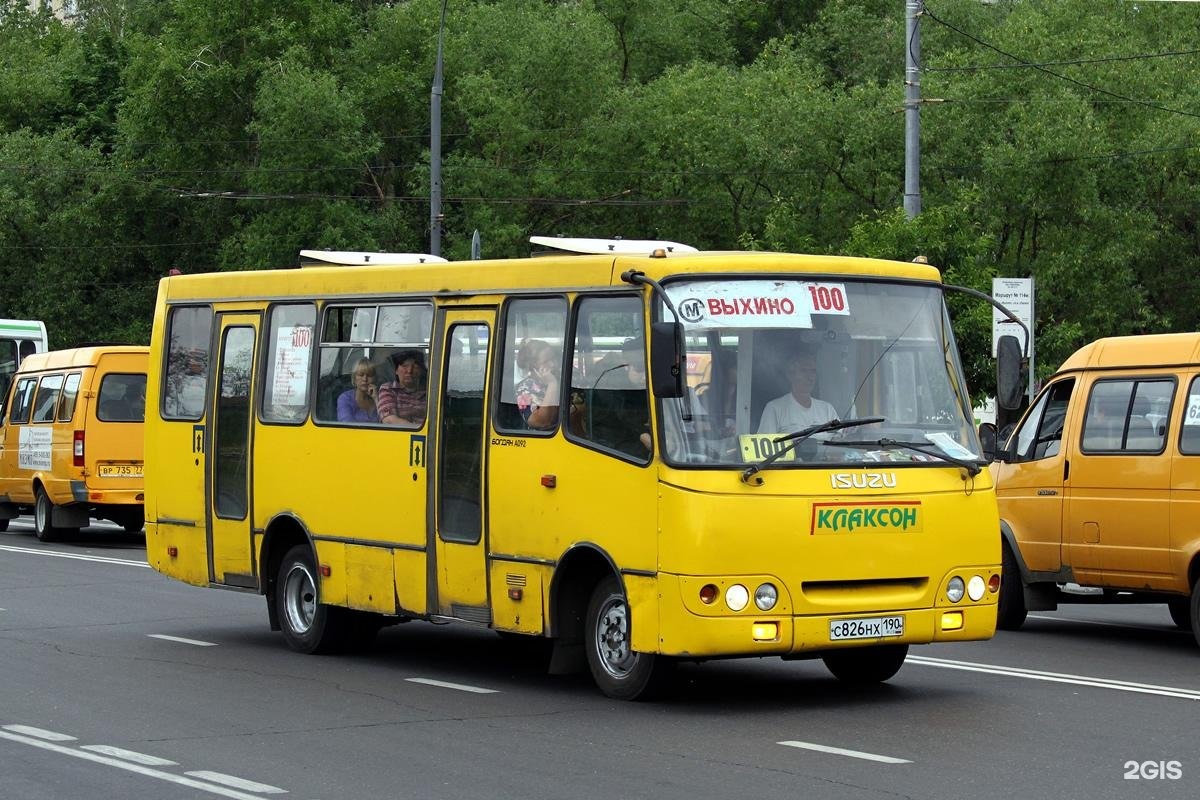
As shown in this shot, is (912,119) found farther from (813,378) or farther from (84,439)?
(813,378)

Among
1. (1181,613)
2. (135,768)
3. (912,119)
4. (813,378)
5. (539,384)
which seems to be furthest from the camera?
(912,119)

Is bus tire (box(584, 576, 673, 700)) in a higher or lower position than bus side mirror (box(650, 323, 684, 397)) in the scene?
lower

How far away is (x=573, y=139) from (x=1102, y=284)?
1863 centimetres

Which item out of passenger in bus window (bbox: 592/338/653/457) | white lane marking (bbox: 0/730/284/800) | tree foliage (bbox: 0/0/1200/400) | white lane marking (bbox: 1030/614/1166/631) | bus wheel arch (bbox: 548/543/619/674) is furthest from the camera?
tree foliage (bbox: 0/0/1200/400)

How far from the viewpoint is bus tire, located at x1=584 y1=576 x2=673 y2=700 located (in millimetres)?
10844

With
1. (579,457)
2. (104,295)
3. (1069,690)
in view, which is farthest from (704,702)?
(104,295)

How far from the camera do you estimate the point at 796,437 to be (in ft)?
34.7

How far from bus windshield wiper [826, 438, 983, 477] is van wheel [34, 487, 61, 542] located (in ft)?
59.9

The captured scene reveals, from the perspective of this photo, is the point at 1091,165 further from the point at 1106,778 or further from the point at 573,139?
the point at 1106,778

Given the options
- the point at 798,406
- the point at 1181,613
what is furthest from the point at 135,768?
the point at 1181,613

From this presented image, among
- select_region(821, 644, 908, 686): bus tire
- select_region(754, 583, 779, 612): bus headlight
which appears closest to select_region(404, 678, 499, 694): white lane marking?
select_region(821, 644, 908, 686): bus tire

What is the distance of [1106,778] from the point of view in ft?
28.5

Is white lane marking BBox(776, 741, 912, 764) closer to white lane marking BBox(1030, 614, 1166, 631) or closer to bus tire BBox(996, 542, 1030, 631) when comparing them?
bus tire BBox(996, 542, 1030, 631)

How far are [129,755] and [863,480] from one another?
4.11 m
